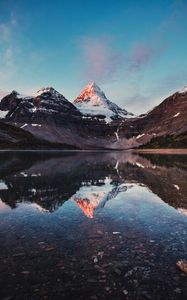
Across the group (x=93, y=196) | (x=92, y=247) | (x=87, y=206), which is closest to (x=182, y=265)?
(x=92, y=247)

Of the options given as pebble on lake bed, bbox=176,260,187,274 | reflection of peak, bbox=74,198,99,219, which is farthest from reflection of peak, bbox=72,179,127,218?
pebble on lake bed, bbox=176,260,187,274

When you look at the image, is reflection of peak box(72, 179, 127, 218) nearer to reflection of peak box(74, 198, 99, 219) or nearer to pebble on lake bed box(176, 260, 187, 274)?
reflection of peak box(74, 198, 99, 219)

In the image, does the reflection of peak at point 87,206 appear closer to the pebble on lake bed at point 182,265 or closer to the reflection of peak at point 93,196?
the reflection of peak at point 93,196

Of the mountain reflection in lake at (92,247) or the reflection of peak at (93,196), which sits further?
the reflection of peak at (93,196)

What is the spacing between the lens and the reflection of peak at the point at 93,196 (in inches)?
1144

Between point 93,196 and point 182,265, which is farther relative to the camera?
point 93,196

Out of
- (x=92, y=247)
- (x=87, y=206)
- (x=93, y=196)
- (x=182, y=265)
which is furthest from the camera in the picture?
(x=93, y=196)

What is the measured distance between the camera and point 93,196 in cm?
3522

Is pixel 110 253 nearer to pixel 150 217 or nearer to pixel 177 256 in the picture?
pixel 177 256

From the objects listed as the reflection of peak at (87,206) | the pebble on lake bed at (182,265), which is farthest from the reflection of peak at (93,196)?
the pebble on lake bed at (182,265)

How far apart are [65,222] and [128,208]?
7561 mm

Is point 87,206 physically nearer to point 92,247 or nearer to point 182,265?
point 92,247

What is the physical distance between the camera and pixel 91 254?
1683cm

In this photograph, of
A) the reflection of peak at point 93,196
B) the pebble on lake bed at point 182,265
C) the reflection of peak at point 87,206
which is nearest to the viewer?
the pebble on lake bed at point 182,265
